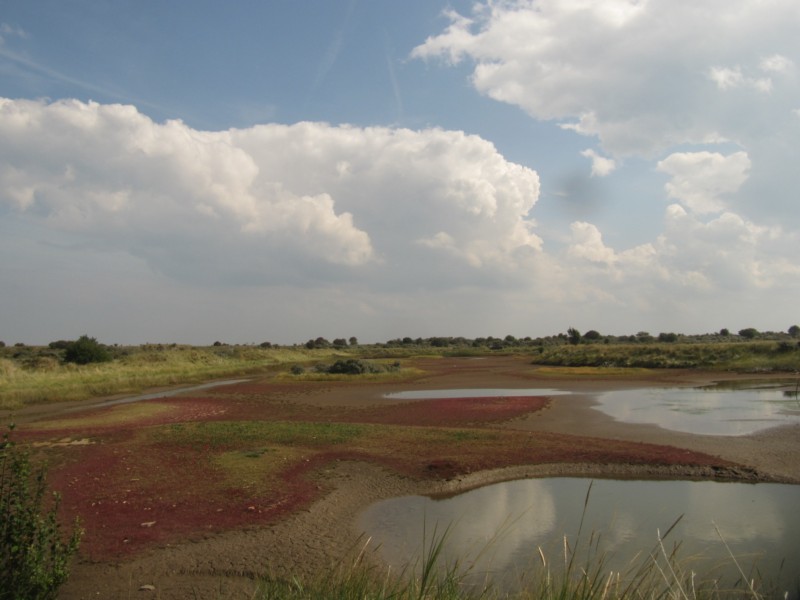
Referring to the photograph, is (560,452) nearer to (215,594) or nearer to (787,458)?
(787,458)

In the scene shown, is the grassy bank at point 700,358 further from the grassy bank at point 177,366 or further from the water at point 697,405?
the water at point 697,405

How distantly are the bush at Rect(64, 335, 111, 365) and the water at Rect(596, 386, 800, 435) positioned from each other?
5256 centimetres

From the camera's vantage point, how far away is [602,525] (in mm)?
10867

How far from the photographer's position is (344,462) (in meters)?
16.8

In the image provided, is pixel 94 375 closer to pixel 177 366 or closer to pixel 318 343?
pixel 177 366

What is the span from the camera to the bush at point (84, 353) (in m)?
59.9

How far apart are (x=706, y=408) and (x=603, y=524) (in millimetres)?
21042

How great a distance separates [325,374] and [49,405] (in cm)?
2488

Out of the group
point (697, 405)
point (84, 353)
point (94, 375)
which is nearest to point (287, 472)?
point (697, 405)

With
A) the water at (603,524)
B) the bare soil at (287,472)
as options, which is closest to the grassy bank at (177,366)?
the bare soil at (287,472)

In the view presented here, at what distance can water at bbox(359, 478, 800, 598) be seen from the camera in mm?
9102

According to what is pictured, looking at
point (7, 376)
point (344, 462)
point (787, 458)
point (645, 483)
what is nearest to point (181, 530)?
point (344, 462)

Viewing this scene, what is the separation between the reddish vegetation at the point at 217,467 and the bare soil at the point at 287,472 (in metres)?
0.05

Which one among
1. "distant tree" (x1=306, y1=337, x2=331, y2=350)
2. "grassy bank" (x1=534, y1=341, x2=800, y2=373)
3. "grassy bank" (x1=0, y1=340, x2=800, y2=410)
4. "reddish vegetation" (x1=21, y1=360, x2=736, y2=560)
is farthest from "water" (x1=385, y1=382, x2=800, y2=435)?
"distant tree" (x1=306, y1=337, x2=331, y2=350)
